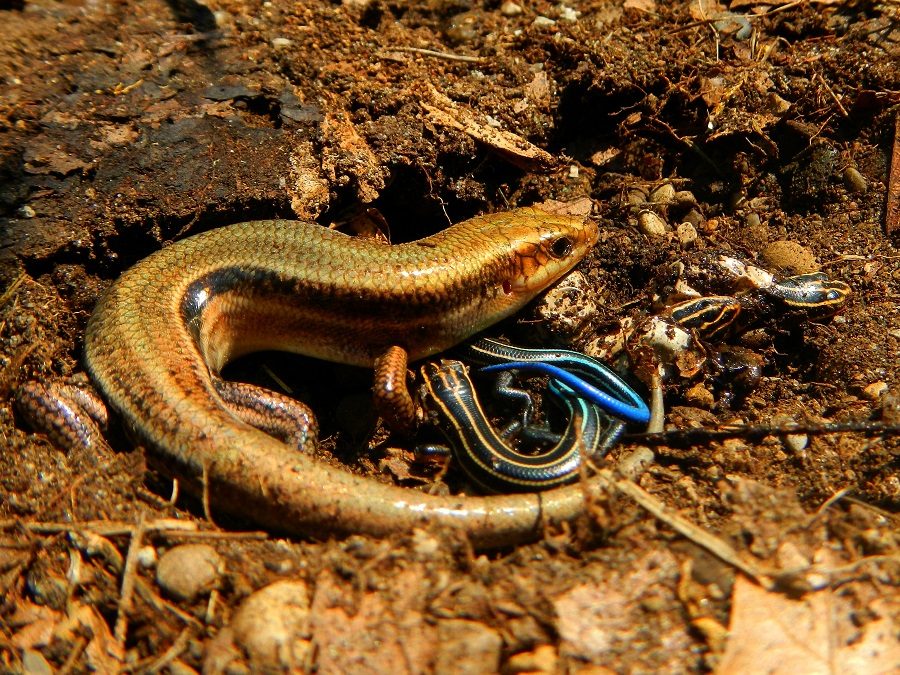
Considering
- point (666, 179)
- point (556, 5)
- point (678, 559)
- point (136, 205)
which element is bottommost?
point (678, 559)

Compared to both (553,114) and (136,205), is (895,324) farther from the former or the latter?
(136,205)

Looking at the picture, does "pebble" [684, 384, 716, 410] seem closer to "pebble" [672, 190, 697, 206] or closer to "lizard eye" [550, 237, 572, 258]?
"lizard eye" [550, 237, 572, 258]

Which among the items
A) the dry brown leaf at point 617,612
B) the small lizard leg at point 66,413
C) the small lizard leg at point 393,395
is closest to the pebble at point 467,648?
the dry brown leaf at point 617,612

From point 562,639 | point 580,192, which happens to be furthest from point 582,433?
point 580,192

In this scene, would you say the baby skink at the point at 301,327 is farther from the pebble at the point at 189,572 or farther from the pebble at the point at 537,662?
the pebble at the point at 537,662

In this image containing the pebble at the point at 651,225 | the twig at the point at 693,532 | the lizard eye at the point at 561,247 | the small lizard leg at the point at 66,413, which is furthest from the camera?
the pebble at the point at 651,225

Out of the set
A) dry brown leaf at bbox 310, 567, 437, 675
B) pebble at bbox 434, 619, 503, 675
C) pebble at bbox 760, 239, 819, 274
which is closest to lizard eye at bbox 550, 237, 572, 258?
pebble at bbox 760, 239, 819, 274
